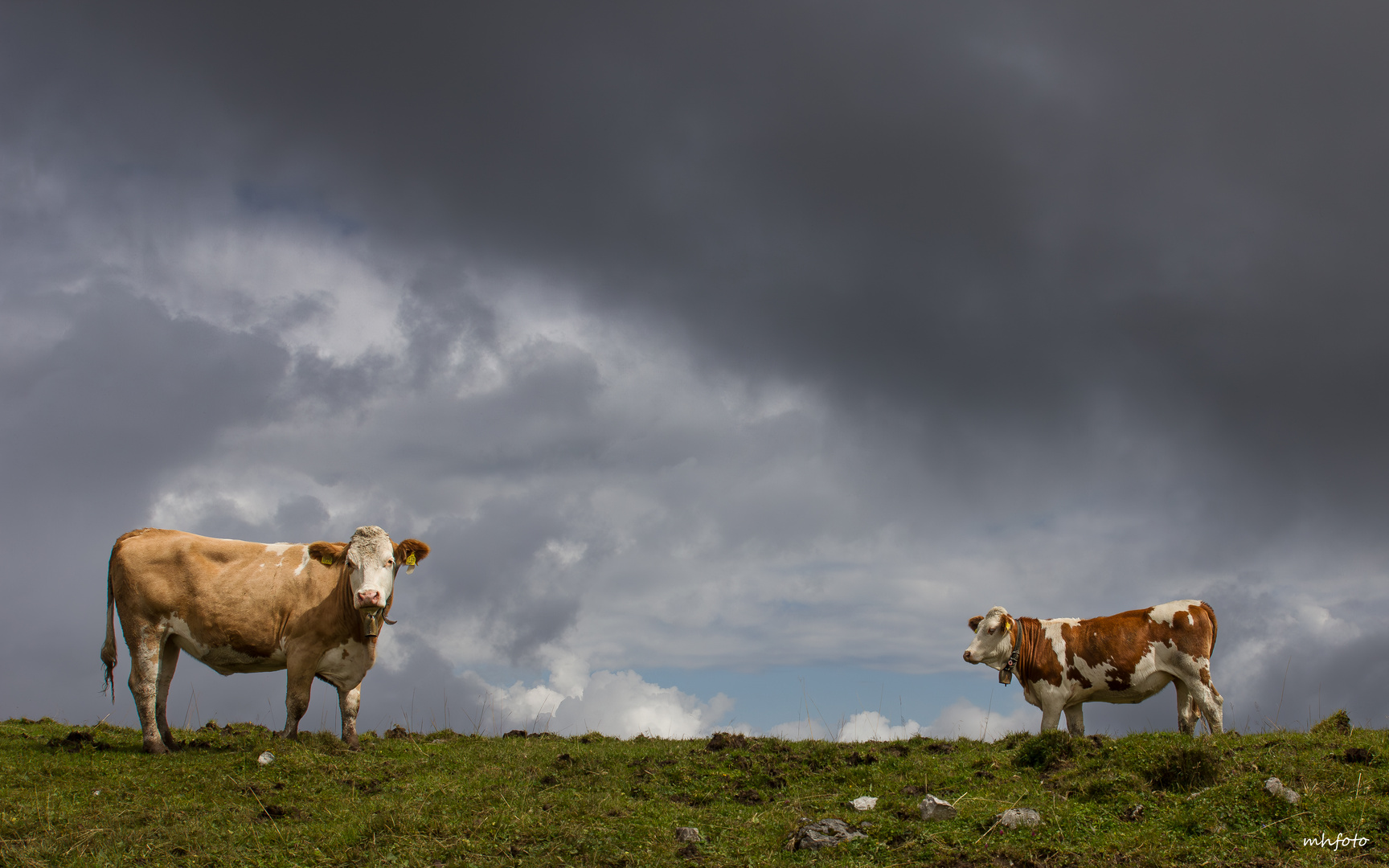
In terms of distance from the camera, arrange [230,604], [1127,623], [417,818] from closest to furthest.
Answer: [417,818] < [230,604] < [1127,623]

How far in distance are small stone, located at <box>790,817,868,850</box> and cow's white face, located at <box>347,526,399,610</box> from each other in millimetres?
8031

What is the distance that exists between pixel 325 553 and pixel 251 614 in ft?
4.96

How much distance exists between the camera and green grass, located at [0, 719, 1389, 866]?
29.5ft

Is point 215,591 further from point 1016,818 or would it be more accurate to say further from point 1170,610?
point 1170,610

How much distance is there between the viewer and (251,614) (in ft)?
49.6

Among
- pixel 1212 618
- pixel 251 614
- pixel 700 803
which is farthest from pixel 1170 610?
pixel 251 614

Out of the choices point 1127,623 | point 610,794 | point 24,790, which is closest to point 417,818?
point 610,794

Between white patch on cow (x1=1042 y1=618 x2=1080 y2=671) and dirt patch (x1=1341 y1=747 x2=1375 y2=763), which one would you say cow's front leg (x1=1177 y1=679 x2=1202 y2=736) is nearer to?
white patch on cow (x1=1042 y1=618 x2=1080 y2=671)

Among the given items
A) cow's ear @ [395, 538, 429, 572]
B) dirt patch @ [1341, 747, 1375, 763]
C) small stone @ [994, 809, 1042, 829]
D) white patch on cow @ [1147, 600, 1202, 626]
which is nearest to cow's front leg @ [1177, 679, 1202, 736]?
white patch on cow @ [1147, 600, 1202, 626]

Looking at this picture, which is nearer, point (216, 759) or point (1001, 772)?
point (1001, 772)

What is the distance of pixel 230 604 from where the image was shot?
595 inches

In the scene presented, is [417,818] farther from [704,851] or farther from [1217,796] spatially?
[1217,796]

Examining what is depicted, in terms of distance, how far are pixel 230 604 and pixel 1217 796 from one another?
14588mm

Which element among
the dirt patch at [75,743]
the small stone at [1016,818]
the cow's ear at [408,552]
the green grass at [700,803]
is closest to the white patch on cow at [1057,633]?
the green grass at [700,803]
